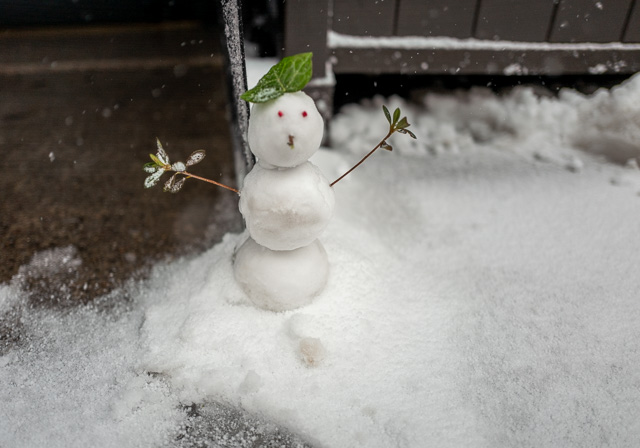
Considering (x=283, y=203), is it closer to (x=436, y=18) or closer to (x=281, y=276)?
(x=281, y=276)

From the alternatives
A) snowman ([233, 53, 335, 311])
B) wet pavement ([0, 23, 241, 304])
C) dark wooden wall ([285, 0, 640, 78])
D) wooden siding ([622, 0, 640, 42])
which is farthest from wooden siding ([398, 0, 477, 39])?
snowman ([233, 53, 335, 311])

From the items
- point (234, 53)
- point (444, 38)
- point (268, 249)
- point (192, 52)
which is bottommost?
point (192, 52)

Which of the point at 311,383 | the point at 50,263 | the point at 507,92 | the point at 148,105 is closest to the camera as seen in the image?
the point at 311,383

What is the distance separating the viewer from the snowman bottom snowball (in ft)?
4.56

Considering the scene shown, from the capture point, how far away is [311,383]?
129 centimetres

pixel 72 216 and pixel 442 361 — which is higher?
pixel 442 361

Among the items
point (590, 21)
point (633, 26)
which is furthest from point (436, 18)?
point (633, 26)

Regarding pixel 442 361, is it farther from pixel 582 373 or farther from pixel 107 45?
pixel 107 45

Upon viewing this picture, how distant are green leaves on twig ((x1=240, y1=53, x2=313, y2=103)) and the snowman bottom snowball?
47 centimetres

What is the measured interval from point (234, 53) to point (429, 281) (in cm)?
98

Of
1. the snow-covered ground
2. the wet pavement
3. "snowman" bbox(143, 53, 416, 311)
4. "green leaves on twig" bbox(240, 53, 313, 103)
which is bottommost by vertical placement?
the wet pavement

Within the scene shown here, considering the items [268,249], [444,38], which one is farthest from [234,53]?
[444,38]

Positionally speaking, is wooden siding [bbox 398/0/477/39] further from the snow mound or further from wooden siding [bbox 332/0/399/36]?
the snow mound

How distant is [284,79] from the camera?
1.16m
